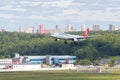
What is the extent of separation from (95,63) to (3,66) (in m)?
32.2

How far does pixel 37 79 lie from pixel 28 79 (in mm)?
1639

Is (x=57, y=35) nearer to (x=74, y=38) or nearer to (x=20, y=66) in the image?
(x=74, y=38)

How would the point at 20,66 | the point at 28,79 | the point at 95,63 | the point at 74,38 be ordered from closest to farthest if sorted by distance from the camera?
the point at 28,79, the point at 74,38, the point at 20,66, the point at 95,63

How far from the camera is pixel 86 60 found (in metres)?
193

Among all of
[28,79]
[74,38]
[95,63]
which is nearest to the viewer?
[28,79]

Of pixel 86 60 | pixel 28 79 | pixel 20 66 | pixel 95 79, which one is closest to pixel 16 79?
pixel 28 79

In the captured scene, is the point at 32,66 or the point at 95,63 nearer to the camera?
the point at 32,66

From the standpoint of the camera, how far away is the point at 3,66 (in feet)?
600

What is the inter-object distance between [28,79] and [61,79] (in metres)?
5.86

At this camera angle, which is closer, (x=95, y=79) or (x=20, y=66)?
(x=95, y=79)

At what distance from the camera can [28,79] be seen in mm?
98438

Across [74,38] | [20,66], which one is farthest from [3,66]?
[74,38]

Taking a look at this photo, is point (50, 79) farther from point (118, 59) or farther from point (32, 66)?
point (118, 59)

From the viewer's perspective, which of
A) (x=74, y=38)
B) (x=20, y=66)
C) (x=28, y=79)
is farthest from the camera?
(x=20, y=66)
